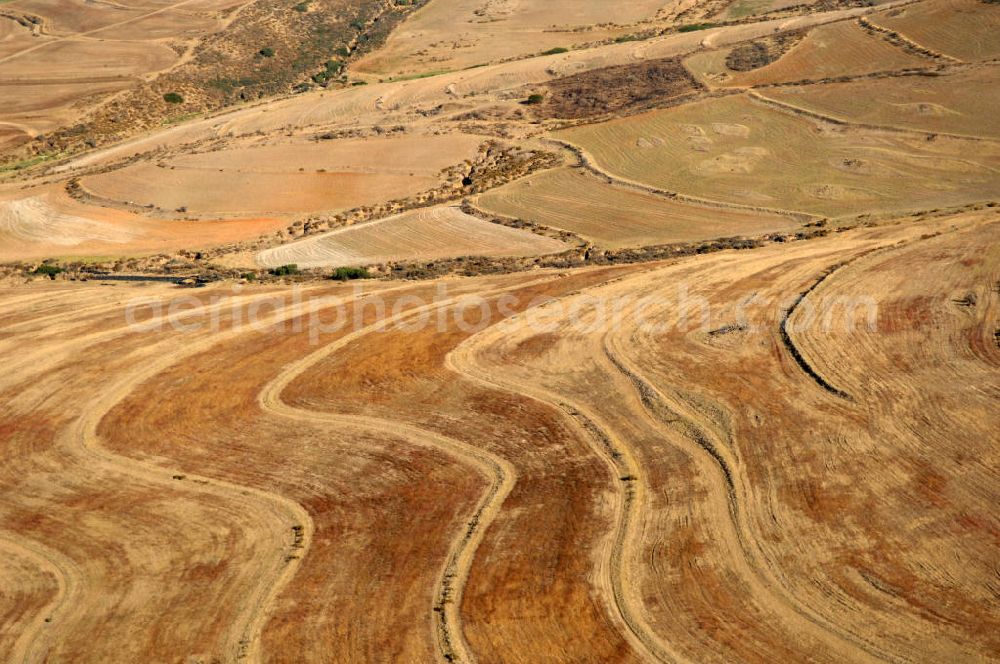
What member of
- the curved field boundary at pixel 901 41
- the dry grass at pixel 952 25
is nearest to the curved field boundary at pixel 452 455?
the curved field boundary at pixel 901 41

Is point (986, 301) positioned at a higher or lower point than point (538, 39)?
lower

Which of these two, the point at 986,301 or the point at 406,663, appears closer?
the point at 406,663

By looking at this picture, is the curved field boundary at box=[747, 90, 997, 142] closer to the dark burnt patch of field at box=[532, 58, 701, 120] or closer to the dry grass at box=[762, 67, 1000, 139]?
the dry grass at box=[762, 67, 1000, 139]

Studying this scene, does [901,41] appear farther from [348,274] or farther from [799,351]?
[799,351]

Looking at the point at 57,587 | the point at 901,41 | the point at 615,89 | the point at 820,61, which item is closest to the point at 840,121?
the point at 820,61

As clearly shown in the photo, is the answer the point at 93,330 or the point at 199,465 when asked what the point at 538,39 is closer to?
the point at 93,330

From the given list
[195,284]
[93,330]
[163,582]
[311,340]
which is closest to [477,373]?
[311,340]

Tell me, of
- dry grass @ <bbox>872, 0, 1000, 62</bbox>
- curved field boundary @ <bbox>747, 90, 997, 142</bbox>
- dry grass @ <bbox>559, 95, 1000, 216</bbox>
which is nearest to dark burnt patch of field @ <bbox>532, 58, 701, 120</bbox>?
dry grass @ <bbox>559, 95, 1000, 216</bbox>
